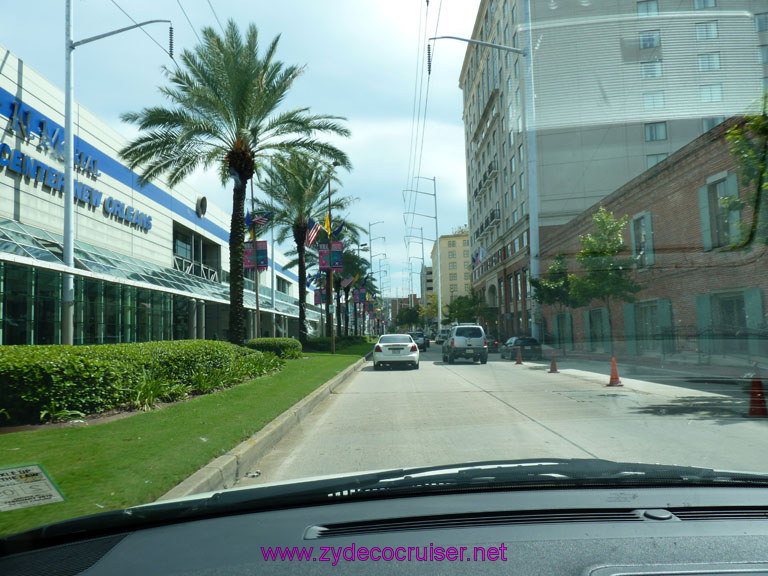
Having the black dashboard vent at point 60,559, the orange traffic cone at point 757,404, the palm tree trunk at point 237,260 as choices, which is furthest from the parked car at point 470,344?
the black dashboard vent at point 60,559

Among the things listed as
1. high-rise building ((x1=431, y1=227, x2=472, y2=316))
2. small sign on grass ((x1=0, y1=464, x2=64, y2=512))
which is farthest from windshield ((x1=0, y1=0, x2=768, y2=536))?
high-rise building ((x1=431, y1=227, x2=472, y2=316))

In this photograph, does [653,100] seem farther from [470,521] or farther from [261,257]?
[261,257]

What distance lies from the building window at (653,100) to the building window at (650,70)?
259 millimetres

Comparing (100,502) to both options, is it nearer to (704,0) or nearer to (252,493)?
(252,493)

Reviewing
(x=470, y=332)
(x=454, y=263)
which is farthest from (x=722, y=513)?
(x=454, y=263)

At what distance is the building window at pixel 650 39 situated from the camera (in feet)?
29.0

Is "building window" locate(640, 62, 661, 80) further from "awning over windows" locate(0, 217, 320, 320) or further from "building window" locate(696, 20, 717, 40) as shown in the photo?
"awning over windows" locate(0, 217, 320, 320)

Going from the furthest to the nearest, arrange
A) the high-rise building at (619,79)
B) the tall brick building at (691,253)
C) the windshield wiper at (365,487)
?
1. the tall brick building at (691,253)
2. the high-rise building at (619,79)
3. the windshield wiper at (365,487)

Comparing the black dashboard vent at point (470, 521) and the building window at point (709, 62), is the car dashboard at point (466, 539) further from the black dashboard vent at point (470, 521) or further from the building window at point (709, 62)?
the building window at point (709, 62)

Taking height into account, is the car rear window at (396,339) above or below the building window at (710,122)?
below

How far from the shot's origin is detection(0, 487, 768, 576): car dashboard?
1850 mm

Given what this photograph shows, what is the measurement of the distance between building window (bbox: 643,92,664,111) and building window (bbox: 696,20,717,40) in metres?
0.91

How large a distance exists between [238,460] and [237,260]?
13604mm

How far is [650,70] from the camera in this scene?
28.9 feet
